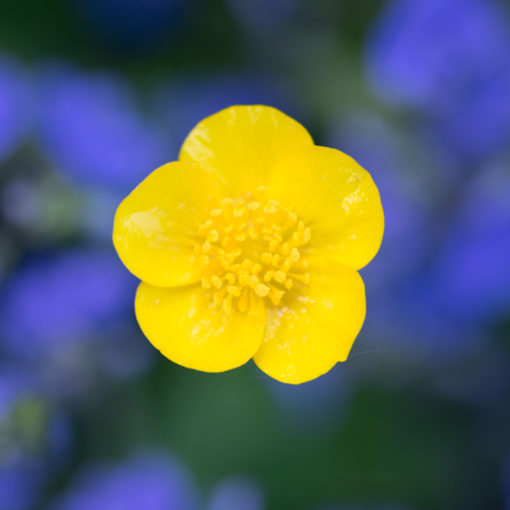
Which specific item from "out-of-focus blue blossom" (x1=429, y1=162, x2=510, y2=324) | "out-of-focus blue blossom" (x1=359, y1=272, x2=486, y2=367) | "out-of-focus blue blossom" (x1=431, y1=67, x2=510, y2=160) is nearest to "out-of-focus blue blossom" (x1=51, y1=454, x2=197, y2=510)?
"out-of-focus blue blossom" (x1=359, y1=272, x2=486, y2=367)

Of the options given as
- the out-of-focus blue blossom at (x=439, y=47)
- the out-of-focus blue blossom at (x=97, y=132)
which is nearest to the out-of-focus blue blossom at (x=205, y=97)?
the out-of-focus blue blossom at (x=97, y=132)

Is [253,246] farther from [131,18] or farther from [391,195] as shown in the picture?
[131,18]

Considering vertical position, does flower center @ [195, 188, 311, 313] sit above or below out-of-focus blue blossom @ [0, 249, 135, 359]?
above

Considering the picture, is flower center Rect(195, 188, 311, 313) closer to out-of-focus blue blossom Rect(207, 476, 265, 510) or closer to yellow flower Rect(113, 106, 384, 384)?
yellow flower Rect(113, 106, 384, 384)

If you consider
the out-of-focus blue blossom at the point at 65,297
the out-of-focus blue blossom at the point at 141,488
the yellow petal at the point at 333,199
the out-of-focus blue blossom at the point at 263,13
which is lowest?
the out-of-focus blue blossom at the point at 141,488

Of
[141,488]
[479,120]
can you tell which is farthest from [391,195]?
[141,488]

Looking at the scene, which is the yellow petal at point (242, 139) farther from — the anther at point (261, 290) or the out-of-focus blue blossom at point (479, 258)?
the out-of-focus blue blossom at point (479, 258)
